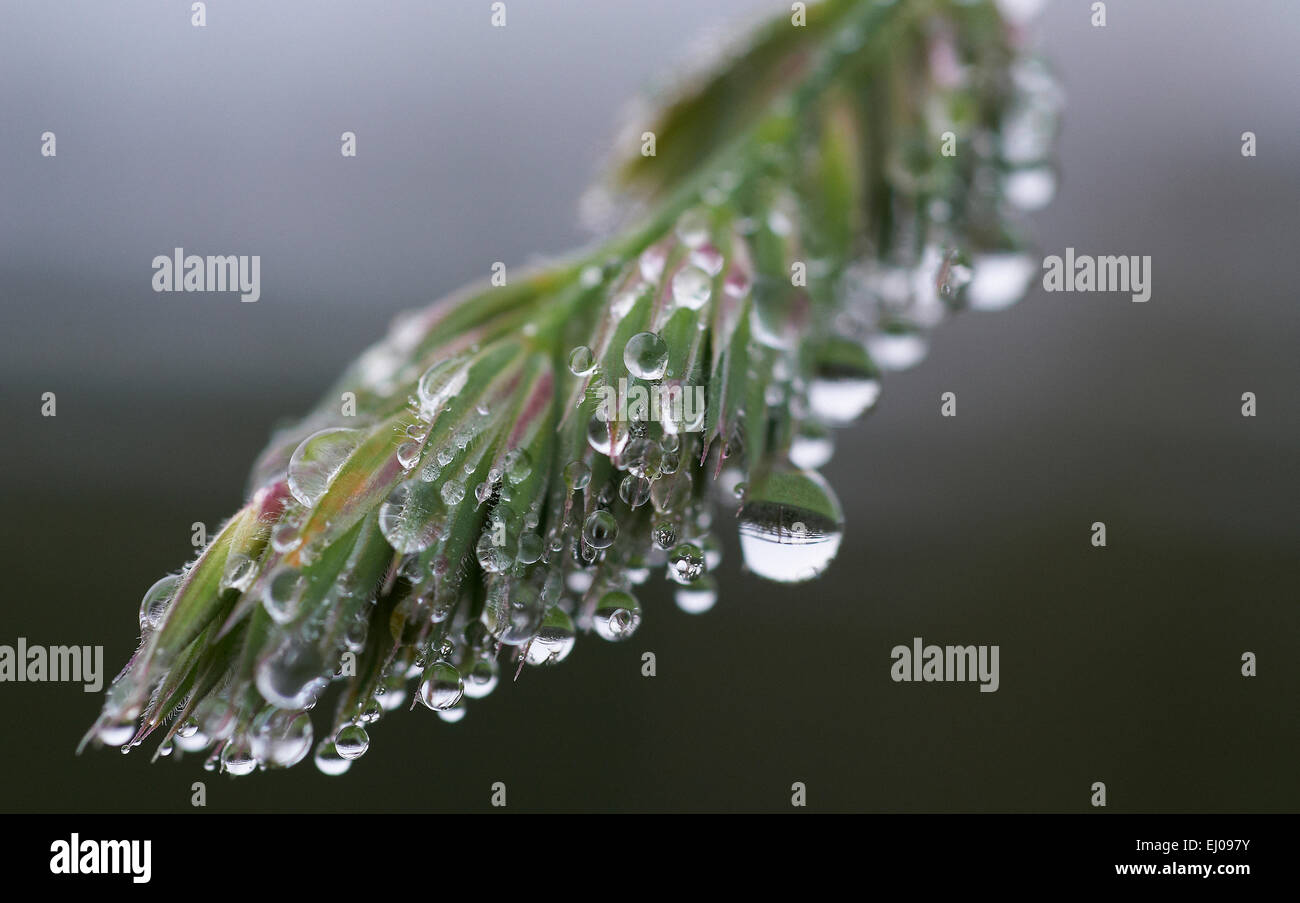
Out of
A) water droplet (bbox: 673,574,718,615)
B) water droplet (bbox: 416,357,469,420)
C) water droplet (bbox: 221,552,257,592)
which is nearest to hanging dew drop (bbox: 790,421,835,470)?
water droplet (bbox: 673,574,718,615)

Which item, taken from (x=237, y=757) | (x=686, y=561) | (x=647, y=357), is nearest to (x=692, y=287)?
(x=647, y=357)

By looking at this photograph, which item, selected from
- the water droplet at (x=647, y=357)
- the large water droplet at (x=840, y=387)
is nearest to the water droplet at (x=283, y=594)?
the water droplet at (x=647, y=357)

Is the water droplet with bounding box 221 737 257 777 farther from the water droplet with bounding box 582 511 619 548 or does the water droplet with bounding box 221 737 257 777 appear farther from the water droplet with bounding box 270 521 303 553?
the water droplet with bounding box 582 511 619 548

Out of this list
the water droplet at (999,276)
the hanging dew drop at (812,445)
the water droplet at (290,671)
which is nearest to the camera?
the water droplet at (290,671)

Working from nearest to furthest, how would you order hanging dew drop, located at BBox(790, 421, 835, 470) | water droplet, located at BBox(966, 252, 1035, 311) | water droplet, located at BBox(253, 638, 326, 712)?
1. water droplet, located at BBox(253, 638, 326, 712)
2. hanging dew drop, located at BBox(790, 421, 835, 470)
3. water droplet, located at BBox(966, 252, 1035, 311)

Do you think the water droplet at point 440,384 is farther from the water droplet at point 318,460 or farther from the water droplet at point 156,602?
the water droplet at point 156,602
